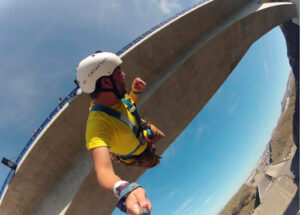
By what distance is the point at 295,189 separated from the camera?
29969 mm

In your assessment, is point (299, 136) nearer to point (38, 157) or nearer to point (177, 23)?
point (177, 23)

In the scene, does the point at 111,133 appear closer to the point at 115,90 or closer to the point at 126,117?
the point at 126,117

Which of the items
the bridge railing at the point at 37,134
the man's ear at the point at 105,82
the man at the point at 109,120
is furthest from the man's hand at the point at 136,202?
the bridge railing at the point at 37,134

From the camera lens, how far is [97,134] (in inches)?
64.7

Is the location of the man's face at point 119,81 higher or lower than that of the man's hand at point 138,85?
lower

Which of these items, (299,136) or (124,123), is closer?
(124,123)

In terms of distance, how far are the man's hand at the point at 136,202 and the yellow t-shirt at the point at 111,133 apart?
0.62 m

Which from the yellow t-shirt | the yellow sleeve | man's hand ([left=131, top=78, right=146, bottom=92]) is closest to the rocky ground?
man's hand ([left=131, top=78, right=146, bottom=92])

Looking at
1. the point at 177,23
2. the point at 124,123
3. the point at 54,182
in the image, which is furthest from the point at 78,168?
the point at 177,23

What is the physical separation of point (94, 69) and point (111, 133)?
93 cm

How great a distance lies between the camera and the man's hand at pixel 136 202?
963 millimetres

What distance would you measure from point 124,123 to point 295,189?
137 ft

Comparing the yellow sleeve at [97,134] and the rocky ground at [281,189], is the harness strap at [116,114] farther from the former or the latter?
the rocky ground at [281,189]

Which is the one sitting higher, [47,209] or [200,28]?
[200,28]
